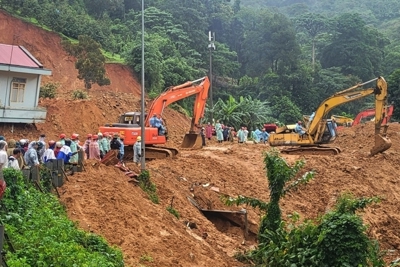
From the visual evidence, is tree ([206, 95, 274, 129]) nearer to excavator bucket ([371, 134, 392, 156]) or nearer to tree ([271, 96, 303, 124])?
tree ([271, 96, 303, 124])

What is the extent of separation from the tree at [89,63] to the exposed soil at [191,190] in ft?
7.17

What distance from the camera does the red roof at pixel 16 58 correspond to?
27573mm

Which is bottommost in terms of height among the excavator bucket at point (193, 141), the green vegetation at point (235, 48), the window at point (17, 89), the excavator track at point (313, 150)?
the excavator track at point (313, 150)

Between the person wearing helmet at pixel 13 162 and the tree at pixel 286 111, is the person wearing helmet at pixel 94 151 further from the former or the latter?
the tree at pixel 286 111

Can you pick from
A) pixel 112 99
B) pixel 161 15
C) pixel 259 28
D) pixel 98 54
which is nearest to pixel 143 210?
pixel 112 99

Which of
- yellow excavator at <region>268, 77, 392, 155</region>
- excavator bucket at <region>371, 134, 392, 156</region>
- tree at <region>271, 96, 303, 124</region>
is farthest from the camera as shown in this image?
tree at <region>271, 96, 303, 124</region>

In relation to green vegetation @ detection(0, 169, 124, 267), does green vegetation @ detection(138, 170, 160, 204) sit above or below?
above

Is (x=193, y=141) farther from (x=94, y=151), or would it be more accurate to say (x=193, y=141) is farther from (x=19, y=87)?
(x=94, y=151)

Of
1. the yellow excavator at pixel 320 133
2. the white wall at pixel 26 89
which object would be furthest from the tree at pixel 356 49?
the white wall at pixel 26 89

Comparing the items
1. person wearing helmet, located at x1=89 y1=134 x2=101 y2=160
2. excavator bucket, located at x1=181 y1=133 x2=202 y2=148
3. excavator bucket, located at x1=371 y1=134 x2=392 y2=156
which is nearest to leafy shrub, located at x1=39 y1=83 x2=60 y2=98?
excavator bucket, located at x1=181 y1=133 x2=202 y2=148

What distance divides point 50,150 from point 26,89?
47.2ft

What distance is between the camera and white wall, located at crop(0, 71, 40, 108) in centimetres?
2758

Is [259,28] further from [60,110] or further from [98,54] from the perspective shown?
[60,110]

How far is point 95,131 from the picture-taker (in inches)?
1283
